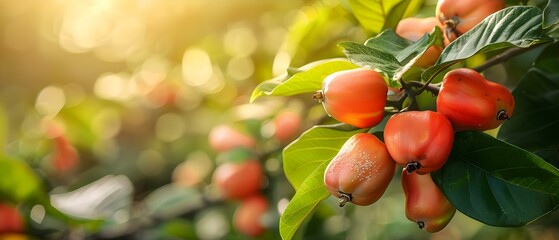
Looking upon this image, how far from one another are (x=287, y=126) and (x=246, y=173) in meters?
0.16

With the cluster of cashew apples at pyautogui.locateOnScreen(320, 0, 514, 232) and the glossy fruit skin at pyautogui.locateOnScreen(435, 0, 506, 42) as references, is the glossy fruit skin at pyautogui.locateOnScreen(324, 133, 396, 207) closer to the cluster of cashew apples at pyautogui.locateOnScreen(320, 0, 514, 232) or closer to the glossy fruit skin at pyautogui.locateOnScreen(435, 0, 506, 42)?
the cluster of cashew apples at pyautogui.locateOnScreen(320, 0, 514, 232)

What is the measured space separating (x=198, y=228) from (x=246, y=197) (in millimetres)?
316

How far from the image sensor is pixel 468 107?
87 centimetres

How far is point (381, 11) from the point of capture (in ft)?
3.77

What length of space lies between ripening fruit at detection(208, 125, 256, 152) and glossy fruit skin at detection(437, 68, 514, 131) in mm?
1017

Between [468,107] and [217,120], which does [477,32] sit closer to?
[468,107]

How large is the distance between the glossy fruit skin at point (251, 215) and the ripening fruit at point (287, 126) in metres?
0.18

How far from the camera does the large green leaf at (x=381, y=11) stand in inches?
44.8

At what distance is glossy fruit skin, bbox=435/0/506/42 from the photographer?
978 millimetres

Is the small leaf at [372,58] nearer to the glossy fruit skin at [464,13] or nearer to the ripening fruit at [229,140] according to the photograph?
the glossy fruit skin at [464,13]

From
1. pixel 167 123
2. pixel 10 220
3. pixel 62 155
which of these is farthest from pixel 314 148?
pixel 167 123

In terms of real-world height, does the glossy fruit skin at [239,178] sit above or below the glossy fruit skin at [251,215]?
above

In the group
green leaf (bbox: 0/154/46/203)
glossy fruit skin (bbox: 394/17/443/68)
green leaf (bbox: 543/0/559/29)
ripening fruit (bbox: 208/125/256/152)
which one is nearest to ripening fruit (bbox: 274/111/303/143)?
ripening fruit (bbox: 208/125/256/152)

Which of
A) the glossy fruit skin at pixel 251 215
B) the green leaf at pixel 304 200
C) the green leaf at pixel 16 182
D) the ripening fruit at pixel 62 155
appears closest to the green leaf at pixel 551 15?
the green leaf at pixel 304 200
